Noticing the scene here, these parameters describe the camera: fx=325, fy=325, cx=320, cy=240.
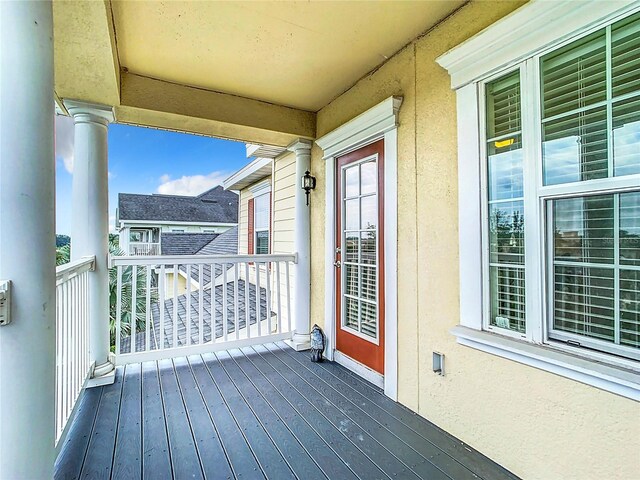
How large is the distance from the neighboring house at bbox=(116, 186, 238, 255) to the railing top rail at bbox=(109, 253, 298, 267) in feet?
32.2

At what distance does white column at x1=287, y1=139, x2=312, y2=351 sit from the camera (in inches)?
148

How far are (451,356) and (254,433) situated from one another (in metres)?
1.36

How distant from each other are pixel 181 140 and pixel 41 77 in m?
20.1

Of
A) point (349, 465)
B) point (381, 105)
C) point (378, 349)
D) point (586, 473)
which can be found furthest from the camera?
point (378, 349)

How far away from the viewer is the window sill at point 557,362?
4.35ft

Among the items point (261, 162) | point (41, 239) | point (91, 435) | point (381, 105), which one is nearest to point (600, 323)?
point (381, 105)

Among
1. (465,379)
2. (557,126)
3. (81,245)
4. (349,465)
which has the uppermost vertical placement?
(557,126)

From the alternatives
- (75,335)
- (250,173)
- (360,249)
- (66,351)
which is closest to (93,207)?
(75,335)

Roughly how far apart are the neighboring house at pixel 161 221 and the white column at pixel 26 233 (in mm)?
11869

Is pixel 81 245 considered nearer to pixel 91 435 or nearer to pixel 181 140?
pixel 91 435

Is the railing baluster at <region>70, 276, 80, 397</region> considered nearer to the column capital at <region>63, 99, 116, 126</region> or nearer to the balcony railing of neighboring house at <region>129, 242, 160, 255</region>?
the column capital at <region>63, 99, 116, 126</region>

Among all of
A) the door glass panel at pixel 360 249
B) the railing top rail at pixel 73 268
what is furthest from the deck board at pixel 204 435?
the door glass panel at pixel 360 249

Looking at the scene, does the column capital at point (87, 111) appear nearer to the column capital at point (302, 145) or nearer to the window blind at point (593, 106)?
the column capital at point (302, 145)

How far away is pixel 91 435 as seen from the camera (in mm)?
2070
